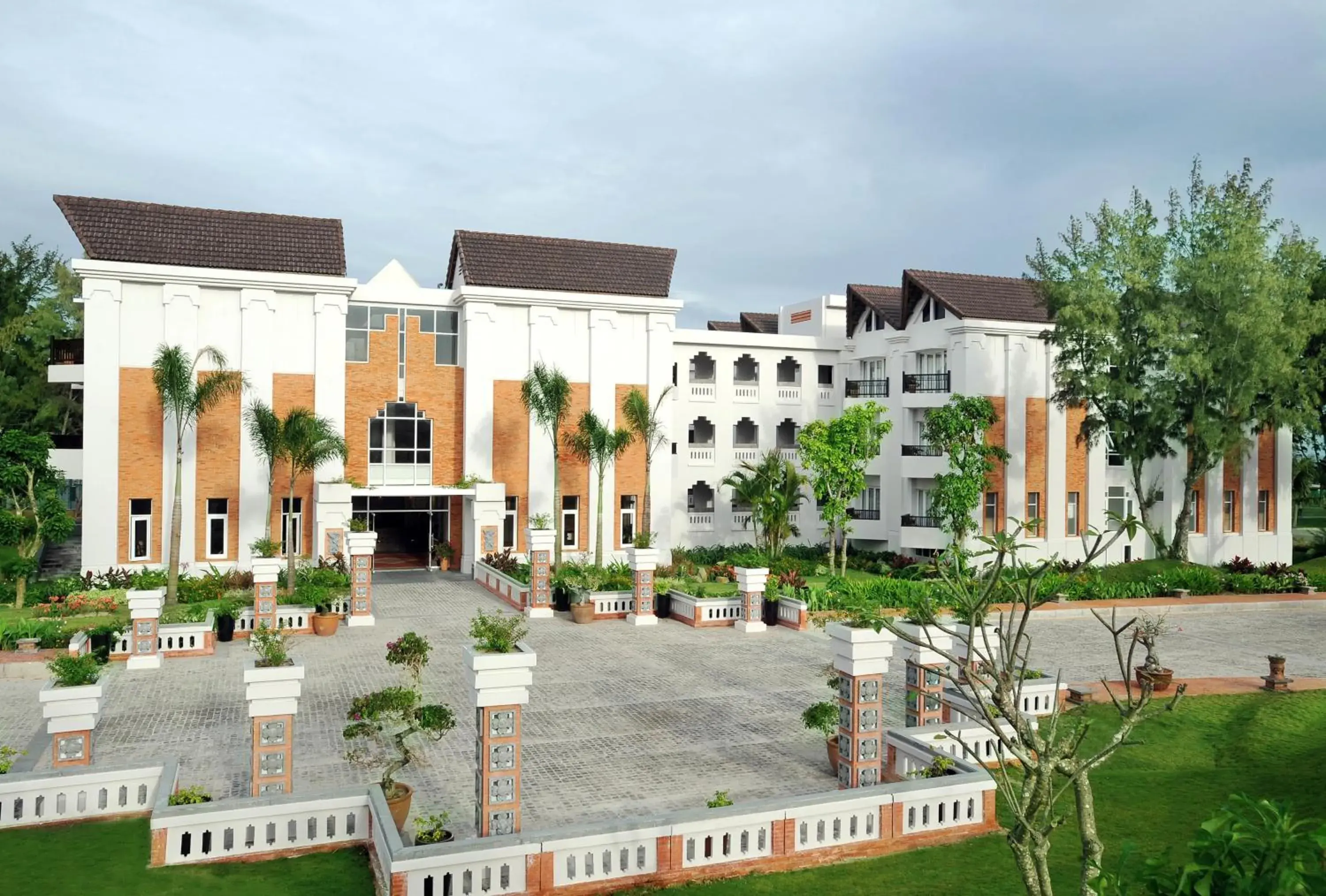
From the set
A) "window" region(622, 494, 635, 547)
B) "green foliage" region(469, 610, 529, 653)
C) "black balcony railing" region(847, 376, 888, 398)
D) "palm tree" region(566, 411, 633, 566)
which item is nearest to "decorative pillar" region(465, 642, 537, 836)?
"green foliage" region(469, 610, 529, 653)

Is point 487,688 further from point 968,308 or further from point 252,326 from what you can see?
point 968,308

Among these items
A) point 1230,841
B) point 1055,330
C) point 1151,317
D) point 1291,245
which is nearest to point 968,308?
point 1055,330

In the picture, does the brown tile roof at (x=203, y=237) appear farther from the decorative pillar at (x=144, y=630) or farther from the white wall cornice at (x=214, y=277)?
the decorative pillar at (x=144, y=630)

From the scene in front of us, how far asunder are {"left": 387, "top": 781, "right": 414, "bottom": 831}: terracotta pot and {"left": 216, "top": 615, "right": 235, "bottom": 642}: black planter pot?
38.0ft

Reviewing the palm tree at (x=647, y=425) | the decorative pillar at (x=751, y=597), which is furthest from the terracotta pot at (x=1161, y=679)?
the palm tree at (x=647, y=425)

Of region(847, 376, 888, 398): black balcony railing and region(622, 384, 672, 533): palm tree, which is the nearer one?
region(622, 384, 672, 533): palm tree

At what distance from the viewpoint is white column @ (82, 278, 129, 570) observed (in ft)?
86.5

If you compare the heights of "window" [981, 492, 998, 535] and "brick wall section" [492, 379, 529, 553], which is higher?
"brick wall section" [492, 379, 529, 553]

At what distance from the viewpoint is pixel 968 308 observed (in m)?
33.2

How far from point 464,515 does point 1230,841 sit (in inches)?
1111

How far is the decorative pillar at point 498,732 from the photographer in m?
9.20

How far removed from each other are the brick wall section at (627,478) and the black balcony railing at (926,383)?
9552 millimetres

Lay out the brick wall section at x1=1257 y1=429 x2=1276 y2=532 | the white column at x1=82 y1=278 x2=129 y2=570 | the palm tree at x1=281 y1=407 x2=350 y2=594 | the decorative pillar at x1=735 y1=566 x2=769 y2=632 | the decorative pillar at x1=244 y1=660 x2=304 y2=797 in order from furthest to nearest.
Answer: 1. the brick wall section at x1=1257 y1=429 x2=1276 y2=532
2. the white column at x1=82 y1=278 x2=129 y2=570
3. the palm tree at x1=281 y1=407 x2=350 y2=594
4. the decorative pillar at x1=735 y1=566 x2=769 y2=632
5. the decorative pillar at x1=244 y1=660 x2=304 y2=797

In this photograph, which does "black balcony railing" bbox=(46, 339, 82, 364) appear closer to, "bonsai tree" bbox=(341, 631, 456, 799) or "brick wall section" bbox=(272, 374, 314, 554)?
"brick wall section" bbox=(272, 374, 314, 554)
